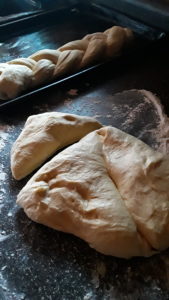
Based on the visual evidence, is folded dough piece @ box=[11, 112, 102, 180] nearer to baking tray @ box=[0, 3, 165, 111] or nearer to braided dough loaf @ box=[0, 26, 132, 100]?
braided dough loaf @ box=[0, 26, 132, 100]

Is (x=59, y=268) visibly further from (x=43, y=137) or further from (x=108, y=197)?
(x=43, y=137)

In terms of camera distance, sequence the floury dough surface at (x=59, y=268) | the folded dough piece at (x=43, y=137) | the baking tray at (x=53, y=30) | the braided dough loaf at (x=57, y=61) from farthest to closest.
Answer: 1. the baking tray at (x=53, y=30)
2. the braided dough loaf at (x=57, y=61)
3. the folded dough piece at (x=43, y=137)
4. the floury dough surface at (x=59, y=268)

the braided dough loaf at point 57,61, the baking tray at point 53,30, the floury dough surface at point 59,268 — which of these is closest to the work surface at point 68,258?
the floury dough surface at point 59,268

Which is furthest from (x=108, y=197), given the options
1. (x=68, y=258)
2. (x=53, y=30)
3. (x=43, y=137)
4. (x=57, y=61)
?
(x=53, y=30)

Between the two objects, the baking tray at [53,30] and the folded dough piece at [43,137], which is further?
the baking tray at [53,30]

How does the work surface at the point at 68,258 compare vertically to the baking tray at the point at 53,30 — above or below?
below

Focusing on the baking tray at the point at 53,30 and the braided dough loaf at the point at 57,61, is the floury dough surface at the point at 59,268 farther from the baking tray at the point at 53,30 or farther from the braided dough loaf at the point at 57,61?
the baking tray at the point at 53,30
